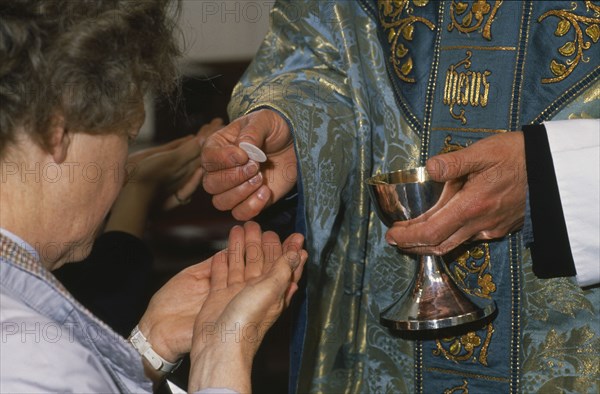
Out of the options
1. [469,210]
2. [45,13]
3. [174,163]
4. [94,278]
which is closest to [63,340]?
[45,13]

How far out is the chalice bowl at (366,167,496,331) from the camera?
1738 mm

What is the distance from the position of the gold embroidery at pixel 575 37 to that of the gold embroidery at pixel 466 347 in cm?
54

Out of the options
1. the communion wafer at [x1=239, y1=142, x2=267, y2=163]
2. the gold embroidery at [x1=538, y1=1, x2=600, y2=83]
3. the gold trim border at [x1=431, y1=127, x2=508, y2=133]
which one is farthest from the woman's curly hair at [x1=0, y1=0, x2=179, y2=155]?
the gold embroidery at [x1=538, y1=1, x2=600, y2=83]

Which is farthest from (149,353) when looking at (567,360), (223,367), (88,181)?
(567,360)

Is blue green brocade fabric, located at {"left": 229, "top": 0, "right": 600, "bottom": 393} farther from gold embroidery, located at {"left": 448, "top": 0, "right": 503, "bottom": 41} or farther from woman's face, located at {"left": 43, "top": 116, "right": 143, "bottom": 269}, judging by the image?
woman's face, located at {"left": 43, "top": 116, "right": 143, "bottom": 269}

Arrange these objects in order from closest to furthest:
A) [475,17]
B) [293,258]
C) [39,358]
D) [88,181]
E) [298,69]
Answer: [39,358]
[88,181]
[293,258]
[475,17]
[298,69]

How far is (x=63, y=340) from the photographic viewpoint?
127 centimetres

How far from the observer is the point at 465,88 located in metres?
1.98

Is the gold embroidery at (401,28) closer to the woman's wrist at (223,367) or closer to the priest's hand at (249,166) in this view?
the priest's hand at (249,166)

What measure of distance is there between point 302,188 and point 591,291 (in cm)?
62

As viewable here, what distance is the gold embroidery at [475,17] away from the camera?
6.51ft

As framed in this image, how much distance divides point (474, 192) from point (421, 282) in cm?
22

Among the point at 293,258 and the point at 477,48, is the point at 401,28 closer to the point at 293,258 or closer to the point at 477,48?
the point at 477,48

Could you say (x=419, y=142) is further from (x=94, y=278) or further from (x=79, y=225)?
(x=94, y=278)
